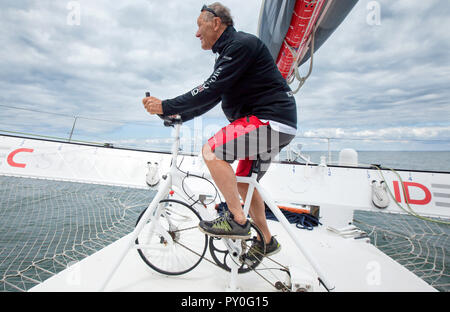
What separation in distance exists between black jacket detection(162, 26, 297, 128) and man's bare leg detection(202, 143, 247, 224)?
27cm

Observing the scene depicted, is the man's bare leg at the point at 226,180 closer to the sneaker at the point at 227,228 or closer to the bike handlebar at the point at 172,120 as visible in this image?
the sneaker at the point at 227,228

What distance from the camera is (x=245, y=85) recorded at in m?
0.97

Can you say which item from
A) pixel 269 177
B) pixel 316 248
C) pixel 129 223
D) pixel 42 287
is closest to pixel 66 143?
pixel 129 223

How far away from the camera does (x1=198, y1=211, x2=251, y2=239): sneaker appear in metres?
0.94

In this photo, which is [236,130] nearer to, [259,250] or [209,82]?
[209,82]

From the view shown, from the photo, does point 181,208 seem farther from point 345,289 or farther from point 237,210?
point 345,289

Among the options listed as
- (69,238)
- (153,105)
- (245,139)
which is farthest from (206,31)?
(69,238)

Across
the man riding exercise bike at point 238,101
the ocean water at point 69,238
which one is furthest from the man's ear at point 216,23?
the ocean water at point 69,238

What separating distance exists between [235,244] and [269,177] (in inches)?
63.1

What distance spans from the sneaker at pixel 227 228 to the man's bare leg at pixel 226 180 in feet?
0.09

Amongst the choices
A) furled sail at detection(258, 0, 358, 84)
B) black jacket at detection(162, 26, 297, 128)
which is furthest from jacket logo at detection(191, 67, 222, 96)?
furled sail at detection(258, 0, 358, 84)

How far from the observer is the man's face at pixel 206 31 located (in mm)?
968

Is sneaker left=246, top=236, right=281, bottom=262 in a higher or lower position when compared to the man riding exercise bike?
lower

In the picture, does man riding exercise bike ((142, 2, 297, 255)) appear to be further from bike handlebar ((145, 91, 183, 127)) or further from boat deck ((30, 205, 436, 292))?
boat deck ((30, 205, 436, 292))
